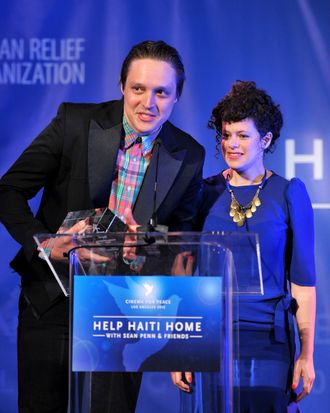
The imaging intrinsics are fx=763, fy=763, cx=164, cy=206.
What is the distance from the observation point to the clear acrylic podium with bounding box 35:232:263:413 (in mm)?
1446

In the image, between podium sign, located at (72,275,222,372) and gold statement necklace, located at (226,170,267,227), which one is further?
gold statement necklace, located at (226,170,267,227)

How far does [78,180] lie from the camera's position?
2031mm

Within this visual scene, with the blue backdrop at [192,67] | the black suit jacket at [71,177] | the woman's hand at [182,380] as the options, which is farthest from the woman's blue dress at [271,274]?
the blue backdrop at [192,67]

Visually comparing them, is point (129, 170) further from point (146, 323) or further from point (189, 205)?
point (146, 323)

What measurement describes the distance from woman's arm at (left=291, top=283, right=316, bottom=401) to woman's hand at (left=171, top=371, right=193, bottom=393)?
0.79m

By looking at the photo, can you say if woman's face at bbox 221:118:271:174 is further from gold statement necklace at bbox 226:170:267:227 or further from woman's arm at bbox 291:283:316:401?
woman's arm at bbox 291:283:316:401

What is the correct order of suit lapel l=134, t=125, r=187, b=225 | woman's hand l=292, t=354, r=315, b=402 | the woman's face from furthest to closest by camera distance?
the woman's face, woman's hand l=292, t=354, r=315, b=402, suit lapel l=134, t=125, r=187, b=225

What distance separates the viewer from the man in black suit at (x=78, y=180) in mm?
1977

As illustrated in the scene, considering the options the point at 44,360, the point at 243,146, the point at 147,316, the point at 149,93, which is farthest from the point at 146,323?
the point at 243,146

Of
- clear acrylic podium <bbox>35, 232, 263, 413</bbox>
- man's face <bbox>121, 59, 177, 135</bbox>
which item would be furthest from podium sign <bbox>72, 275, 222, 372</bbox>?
man's face <bbox>121, 59, 177, 135</bbox>

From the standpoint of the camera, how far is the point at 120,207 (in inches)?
78.4

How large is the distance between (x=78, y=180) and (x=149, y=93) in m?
0.30

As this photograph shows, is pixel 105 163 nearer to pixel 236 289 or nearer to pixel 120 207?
pixel 120 207

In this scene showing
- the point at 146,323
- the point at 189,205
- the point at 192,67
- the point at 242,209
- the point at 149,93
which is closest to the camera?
the point at 146,323
